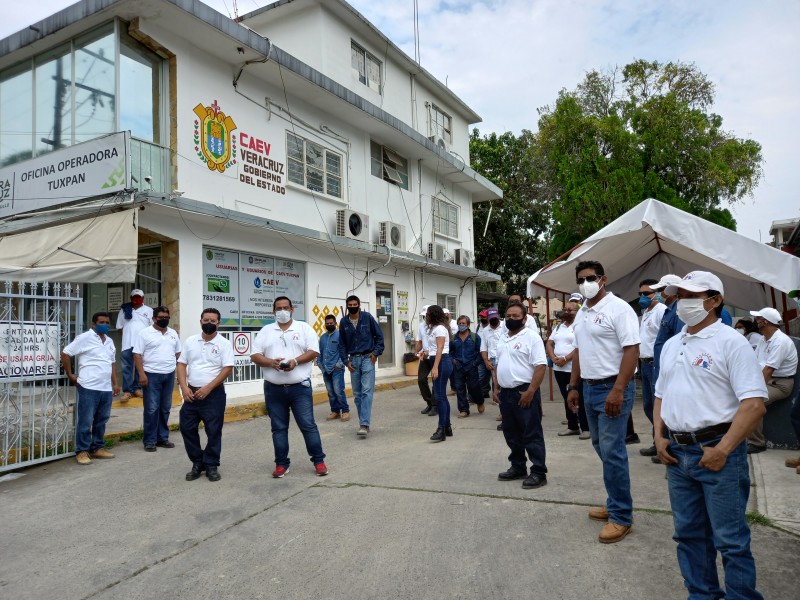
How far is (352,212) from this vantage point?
14141mm

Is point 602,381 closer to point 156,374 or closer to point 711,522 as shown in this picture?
point 711,522

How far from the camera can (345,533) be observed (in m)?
4.32

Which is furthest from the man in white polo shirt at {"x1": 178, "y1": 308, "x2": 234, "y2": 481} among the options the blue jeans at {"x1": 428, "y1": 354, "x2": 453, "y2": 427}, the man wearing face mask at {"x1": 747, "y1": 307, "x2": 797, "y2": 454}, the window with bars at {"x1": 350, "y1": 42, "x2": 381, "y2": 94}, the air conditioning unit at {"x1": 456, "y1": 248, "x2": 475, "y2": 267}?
the air conditioning unit at {"x1": 456, "y1": 248, "x2": 475, "y2": 267}

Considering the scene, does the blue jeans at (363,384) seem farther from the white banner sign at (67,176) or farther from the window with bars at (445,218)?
the window with bars at (445,218)

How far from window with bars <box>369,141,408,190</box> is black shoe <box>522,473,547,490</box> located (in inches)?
481

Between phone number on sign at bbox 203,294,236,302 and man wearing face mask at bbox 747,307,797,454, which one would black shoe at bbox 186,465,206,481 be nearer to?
phone number on sign at bbox 203,294,236,302

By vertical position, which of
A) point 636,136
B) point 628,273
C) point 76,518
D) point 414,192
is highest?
point 636,136

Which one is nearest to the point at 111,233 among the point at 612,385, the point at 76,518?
the point at 76,518

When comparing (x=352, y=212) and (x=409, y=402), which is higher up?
(x=352, y=212)

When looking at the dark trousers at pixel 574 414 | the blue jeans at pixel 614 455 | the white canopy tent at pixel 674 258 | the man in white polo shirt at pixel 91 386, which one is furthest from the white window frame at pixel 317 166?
the blue jeans at pixel 614 455

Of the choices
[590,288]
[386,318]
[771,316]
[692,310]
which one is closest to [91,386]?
[590,288]

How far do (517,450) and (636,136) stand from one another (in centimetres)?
1499

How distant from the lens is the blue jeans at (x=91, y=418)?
6.74 metres

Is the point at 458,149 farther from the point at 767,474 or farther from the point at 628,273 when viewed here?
the point at 767,474
